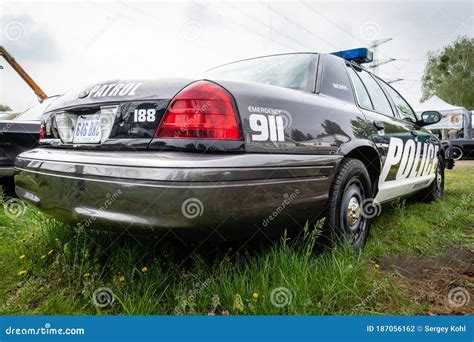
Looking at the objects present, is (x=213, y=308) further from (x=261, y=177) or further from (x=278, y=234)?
(x=261, y=177)

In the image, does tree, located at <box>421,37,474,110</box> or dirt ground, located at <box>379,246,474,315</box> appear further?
tree, located at <box>421,37,474,110</box>

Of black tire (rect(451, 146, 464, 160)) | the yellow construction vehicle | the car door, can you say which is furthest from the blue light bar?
black tire (rect(451, 146, 464, 160))

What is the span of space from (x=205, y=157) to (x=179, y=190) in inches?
6.8

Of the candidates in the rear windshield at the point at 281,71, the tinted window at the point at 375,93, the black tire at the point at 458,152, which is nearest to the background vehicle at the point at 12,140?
the rear windshield at the point at 281,71

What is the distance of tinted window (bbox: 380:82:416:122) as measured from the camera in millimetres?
3290

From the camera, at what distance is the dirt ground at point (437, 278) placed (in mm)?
1654

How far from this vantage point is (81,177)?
4.82 ft
